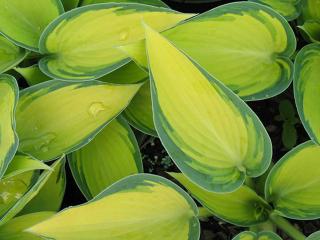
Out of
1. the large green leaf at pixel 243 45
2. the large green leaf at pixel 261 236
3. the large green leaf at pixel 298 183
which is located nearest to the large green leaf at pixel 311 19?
the large green leaf at pixel 243 45

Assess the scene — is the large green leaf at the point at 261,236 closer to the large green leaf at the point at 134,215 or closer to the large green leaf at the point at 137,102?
the large green leaf at the point at 134,215

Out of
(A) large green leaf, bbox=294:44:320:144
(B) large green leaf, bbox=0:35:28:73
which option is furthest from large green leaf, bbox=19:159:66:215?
(A) large green leaf, bbox=294:44:320:144

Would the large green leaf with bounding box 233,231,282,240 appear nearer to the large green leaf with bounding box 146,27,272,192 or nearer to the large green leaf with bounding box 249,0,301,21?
the large green leaf with bounding box 146,27,272,192

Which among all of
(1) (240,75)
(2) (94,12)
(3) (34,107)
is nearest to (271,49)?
(1) (240,75)

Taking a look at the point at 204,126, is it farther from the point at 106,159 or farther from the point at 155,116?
the point at 106,159

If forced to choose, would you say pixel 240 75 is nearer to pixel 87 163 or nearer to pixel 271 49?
pixel 271 49

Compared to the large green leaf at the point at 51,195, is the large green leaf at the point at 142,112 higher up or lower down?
higher up

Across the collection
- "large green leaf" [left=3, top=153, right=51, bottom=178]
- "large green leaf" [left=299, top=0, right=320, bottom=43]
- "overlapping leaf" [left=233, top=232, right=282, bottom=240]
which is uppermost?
"large green leaf" [left=299, top=0, right=320, bottom=43]
